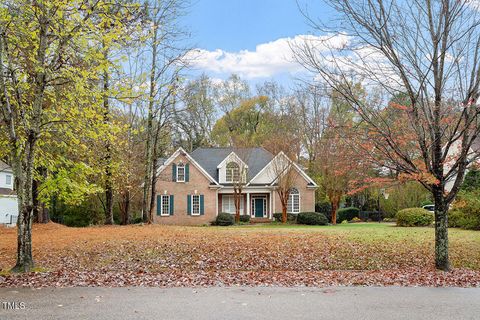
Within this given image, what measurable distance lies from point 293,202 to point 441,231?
869 inches

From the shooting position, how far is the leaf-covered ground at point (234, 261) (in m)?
9.28

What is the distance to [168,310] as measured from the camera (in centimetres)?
667

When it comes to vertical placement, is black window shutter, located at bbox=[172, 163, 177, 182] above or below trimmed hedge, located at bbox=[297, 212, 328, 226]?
above

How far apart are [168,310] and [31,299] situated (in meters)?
2.38

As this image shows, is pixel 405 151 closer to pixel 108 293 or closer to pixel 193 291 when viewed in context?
pixel 193 291

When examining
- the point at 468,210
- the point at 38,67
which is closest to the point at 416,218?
the point at 468,210

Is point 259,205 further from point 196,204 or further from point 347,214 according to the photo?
point 347,214

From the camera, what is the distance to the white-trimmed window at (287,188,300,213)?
1298 inches

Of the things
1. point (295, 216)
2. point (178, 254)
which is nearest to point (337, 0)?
point (178, 254)

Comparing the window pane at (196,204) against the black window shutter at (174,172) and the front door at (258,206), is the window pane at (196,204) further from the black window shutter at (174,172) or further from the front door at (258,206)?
the front door at (258,206)

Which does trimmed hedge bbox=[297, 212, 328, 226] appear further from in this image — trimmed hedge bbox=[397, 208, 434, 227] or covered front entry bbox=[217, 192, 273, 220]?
trimmed hedge bbox=[397, 208, 434, 227]

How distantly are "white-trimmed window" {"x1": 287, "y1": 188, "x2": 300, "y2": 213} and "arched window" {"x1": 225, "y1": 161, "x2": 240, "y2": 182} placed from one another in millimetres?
4113

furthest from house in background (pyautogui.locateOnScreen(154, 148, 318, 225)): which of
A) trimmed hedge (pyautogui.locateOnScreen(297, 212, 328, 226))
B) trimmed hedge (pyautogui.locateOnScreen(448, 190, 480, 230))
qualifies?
trimmed hedge (pyautogui.locateOnScreen(448, 190, 480, 230))

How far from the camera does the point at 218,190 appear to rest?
108ft
